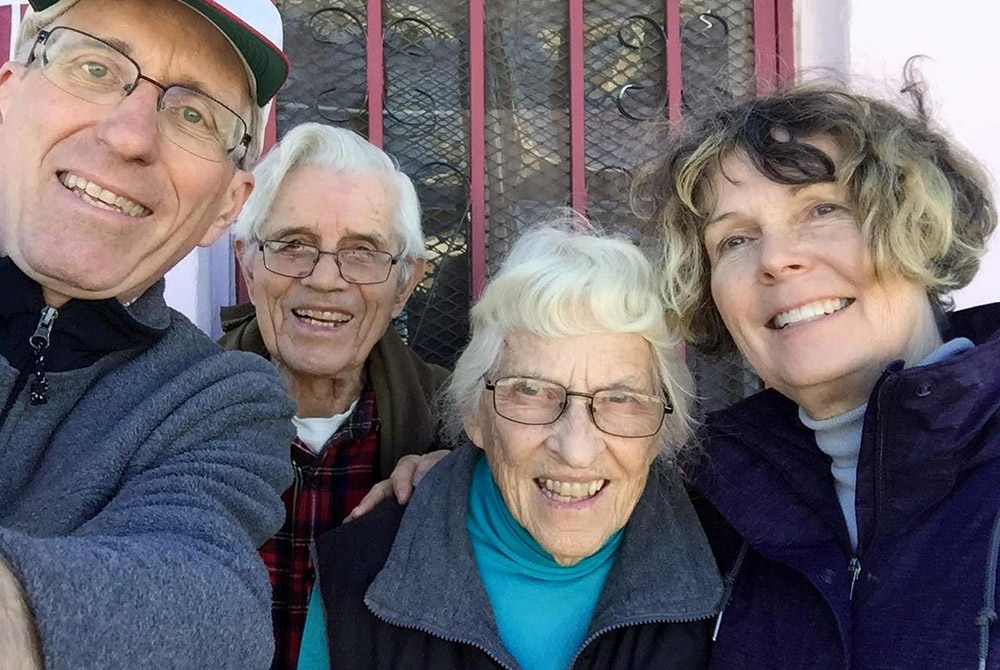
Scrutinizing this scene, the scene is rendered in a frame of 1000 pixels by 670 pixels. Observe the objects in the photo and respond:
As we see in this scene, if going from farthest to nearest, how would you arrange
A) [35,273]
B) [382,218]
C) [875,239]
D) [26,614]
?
1. [382,218]
2. [875,239]
3. [35,273]
4. [26,614]

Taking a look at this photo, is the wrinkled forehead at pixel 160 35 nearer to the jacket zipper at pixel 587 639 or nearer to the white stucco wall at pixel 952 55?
the jacket zipper at pixel 587 639

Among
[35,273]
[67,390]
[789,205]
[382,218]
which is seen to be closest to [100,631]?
[67,390]

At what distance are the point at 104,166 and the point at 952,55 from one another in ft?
8.46

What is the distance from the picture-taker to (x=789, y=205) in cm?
169

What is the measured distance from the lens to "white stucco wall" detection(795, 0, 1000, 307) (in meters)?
2.74

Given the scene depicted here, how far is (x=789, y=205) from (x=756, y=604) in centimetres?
77

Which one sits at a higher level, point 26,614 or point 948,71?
point 948,71

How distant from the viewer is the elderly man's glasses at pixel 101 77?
138 cm

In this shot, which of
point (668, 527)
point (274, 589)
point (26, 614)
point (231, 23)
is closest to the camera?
point (26, 614)

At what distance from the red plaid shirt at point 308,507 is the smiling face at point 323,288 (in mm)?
180

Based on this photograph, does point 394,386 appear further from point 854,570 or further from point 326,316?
point 854,570

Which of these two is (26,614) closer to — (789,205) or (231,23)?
(231,23)

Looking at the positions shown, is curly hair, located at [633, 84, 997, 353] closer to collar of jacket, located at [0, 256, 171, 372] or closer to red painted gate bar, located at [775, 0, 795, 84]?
collar of jacket, located at [0, 256, 171, 372]

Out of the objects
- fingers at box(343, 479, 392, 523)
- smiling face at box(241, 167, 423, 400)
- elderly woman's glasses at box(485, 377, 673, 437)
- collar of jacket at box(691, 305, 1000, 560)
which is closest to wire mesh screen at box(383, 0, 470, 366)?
smiling face at box(241, 167, 423, 400)
